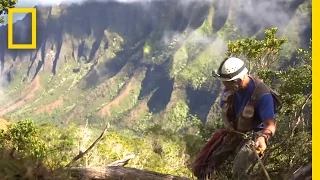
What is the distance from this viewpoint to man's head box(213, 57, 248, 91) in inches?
169

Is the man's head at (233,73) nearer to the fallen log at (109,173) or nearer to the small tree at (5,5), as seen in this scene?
the fallen log at (109,173)

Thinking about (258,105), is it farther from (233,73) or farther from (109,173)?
(109,173)

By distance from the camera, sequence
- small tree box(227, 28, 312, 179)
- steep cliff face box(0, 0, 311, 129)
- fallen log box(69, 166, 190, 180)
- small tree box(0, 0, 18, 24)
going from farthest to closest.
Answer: steep cliff face box(0, 0, 311, 129), small tree box(0, 0, 18, 24), small tree box(227, 28, 312, 179), fallen log box(69, 166, 190, 180)

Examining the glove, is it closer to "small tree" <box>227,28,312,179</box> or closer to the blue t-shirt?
the blue t-shirt

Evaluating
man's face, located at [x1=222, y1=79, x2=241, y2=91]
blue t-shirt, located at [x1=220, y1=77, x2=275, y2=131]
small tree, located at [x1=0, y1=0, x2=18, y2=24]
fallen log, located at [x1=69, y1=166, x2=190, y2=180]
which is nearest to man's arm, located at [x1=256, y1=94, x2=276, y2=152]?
blue t-shirt, located at [x1=220, y1=77, x2=275, y2=131]

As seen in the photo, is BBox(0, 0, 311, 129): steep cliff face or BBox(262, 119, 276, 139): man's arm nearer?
BBox(262, 119, 276, 139): man's arm

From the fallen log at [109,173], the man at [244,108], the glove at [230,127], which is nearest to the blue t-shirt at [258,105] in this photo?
the man at [244,108]

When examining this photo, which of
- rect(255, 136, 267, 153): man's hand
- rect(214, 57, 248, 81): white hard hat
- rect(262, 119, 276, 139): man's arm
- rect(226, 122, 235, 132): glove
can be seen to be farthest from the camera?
rect(226, 122, 235, 132): glove

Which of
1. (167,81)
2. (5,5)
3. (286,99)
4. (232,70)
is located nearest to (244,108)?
(232,70)

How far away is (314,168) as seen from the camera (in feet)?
9.12

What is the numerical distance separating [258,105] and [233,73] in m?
0.37

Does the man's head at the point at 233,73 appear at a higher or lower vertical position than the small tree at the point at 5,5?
lower

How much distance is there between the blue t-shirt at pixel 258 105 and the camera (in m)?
4.23

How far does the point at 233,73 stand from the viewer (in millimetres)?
4289
